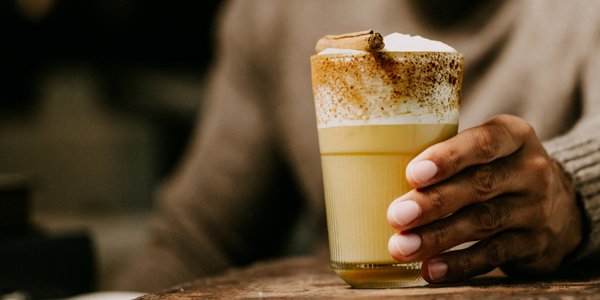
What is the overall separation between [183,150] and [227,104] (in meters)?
2.27

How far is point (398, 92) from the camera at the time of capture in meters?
0.67

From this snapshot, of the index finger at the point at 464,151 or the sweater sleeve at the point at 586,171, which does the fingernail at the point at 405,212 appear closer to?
the index finger at the point at 464,151

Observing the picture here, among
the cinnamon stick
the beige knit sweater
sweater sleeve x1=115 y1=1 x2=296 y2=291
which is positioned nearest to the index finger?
the cinnamon stick

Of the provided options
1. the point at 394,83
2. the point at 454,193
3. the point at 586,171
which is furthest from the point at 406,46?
the point at 586,171

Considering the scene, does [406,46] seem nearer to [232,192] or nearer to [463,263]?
[463,263]

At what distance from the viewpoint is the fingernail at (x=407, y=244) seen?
654 millimetres

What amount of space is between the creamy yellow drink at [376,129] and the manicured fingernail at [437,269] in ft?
0.06

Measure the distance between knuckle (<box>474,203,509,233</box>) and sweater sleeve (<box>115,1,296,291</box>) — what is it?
1.12 metres

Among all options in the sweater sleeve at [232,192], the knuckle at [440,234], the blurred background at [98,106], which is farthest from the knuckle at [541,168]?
the blurred background at [98,106]

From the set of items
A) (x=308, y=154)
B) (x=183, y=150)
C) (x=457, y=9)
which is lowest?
(x=183, y=150)

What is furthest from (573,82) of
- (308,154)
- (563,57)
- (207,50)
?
(207,50)

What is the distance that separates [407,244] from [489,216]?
0.28ft

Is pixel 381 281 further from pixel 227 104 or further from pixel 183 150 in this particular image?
pixel 183 150

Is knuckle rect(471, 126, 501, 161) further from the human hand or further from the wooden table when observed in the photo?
the wooden table
